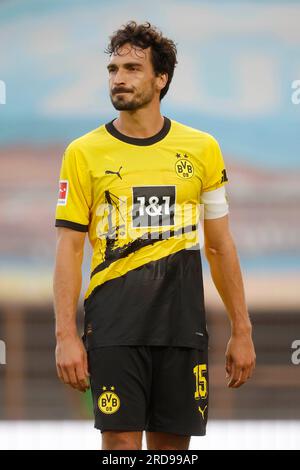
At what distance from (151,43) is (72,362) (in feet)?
3.91

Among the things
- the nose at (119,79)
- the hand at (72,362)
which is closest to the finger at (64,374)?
the hand at (72,362)

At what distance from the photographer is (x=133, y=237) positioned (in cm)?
407

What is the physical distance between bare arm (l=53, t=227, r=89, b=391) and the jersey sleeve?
0.10 feet

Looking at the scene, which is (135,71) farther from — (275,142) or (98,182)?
(275,142)

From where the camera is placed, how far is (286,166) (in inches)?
395

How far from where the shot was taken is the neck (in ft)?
13.6

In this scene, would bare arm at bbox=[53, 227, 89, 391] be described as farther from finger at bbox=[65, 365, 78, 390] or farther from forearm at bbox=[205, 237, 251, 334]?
forearm at bbox=[205, 237, 251, 334]

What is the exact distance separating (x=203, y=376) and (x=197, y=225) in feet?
1.78

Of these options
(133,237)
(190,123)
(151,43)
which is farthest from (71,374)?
(190,123)

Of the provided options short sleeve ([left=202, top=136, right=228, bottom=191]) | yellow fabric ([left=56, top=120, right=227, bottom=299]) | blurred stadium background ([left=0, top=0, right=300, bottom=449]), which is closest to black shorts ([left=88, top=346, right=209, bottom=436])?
yellow fabric ([left=56, top=120, right=227, bottom=299])

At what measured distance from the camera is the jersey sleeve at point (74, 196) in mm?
4059
